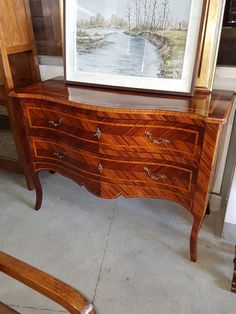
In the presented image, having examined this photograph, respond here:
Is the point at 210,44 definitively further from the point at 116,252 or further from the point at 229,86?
the point at 116,252

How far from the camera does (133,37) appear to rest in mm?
1364

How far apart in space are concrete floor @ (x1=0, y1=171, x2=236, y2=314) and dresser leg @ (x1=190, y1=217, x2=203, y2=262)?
53 mm

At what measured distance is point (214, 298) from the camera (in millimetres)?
1256

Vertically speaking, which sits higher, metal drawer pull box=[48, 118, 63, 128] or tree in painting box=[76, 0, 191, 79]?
tree in painting box=[76, 0, 191, 79]

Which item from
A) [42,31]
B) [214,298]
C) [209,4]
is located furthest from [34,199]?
[209,4]

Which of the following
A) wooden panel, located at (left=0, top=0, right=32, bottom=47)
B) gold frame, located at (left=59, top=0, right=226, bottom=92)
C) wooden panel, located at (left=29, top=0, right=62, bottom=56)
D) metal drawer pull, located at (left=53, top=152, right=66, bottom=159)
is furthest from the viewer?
wooden panel, located at (left=29, top=0, right=62, bottom=56)

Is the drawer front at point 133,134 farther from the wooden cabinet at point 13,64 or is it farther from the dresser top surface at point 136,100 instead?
the wooden cabinet at point 13,64

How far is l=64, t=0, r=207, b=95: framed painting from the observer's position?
126cm

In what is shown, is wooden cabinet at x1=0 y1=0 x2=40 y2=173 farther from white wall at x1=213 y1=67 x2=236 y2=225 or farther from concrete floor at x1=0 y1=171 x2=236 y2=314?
white wall at x1=213 y1=67 x2=236 y2=225

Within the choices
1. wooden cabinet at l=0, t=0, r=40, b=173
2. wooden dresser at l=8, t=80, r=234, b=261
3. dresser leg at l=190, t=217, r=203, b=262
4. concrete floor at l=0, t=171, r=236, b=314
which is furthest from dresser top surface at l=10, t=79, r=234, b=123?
concrete floor at l=0, t=171, r=236, b=314

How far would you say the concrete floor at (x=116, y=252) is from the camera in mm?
1263

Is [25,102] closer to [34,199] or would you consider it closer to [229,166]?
[34,199]

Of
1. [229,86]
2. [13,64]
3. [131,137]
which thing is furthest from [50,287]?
[13,64]

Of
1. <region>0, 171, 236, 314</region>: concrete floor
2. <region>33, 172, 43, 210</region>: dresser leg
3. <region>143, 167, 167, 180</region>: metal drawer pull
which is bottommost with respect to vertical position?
<region>0, 171, 236, 314</region>: concrete floor
